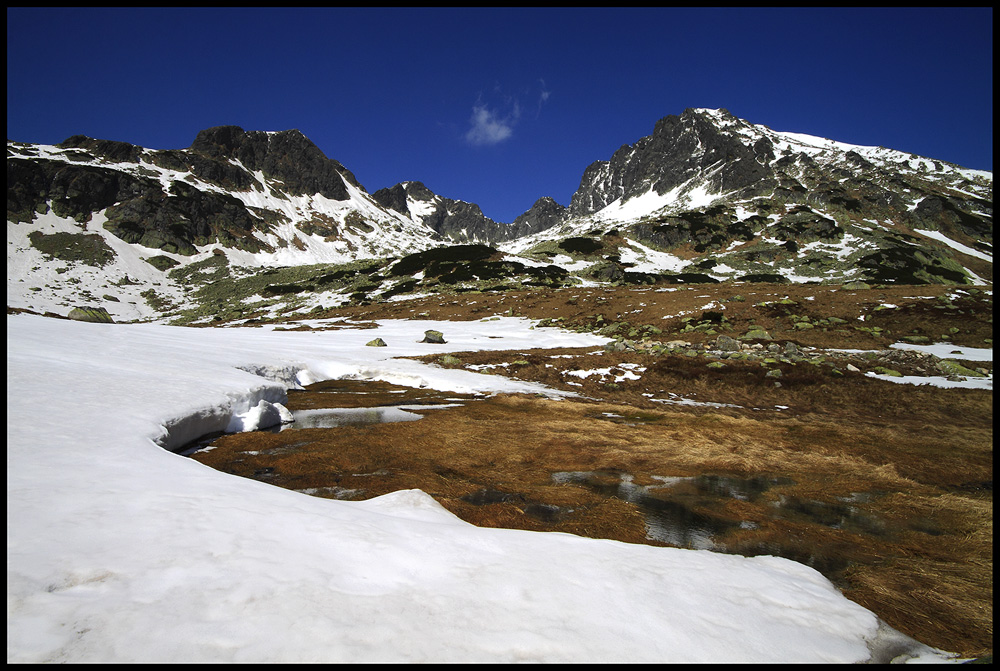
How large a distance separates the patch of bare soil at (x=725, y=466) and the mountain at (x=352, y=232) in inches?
2064

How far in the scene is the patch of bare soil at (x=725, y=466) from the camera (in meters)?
4.33

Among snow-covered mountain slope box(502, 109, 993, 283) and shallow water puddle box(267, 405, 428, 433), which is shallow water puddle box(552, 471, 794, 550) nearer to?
shallow water puddle box(267, 405, 428, 433)

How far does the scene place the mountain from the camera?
73688 mm

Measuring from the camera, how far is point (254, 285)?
82.3 meters

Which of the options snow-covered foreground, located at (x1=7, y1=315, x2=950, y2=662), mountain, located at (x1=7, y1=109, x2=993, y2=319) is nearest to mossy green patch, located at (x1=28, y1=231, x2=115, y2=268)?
mountain, located at (x1=7, y1=109, x2=993, y2=319)

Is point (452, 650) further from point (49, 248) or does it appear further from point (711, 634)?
point (49, 248)

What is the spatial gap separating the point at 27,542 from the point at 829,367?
24.9 m

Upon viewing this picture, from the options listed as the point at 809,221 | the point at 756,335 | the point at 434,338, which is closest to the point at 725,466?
the point at 756,335

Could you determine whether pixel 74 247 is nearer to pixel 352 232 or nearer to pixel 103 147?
pixel 103 147

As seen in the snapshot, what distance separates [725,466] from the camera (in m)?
7.56

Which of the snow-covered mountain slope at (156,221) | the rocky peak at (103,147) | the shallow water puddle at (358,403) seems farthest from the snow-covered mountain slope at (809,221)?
the rocky peak at (103,147)

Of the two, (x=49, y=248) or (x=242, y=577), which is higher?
(x=49, y=248)

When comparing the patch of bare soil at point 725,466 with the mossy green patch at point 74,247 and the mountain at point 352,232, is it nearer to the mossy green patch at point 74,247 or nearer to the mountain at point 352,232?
the mountain at point 352,232

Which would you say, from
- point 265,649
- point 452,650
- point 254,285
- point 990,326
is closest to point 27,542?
point 265,649
